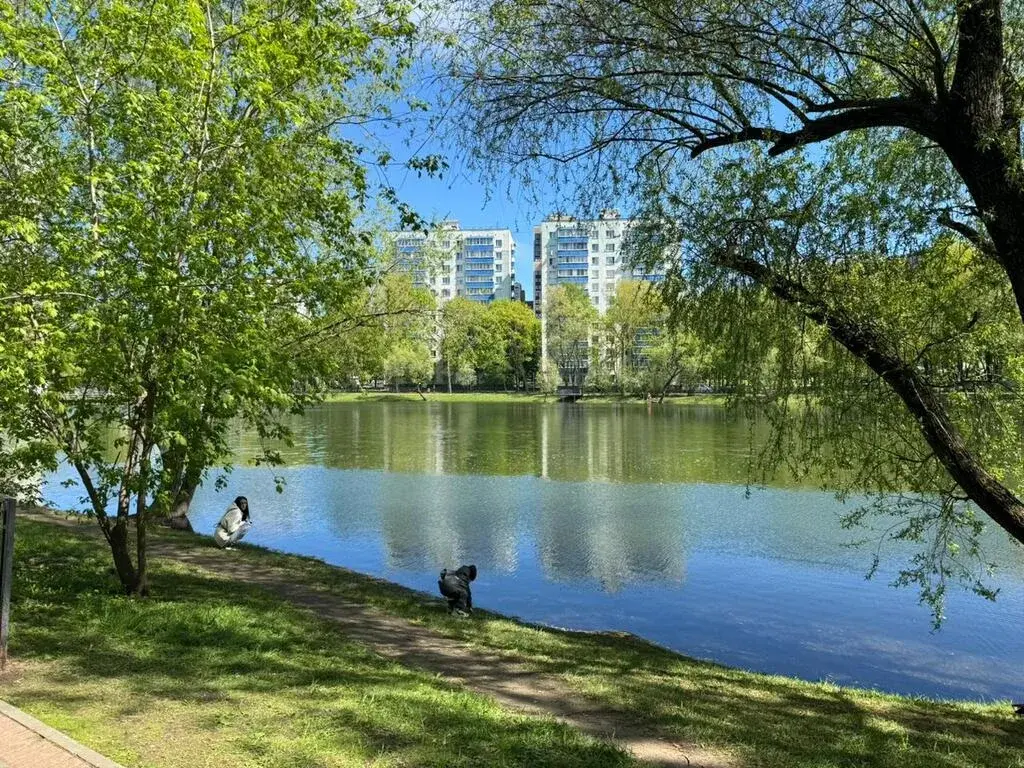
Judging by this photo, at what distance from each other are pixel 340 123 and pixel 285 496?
13.6m

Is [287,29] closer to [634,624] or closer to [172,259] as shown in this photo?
[172,259]

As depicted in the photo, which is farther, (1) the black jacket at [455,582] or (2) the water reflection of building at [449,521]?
(2) the water reflection of building at [449,521]

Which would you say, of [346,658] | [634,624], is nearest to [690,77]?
[346,658]

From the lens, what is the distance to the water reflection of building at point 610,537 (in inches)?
541

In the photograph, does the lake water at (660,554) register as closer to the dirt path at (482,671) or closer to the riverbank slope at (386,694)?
the riverbank slope at (386,694)

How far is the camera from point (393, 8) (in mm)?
8000

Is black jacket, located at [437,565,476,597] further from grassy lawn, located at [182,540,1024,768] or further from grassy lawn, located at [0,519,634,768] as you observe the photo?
grassy lawn, located at [0,519,634,768]

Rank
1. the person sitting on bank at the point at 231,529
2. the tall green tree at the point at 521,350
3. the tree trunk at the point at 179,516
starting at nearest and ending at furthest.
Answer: the person sitting on bank at the point at 231,529 < the tree trunk at the point at 179,516 < the tall green tree at the point at 521,350

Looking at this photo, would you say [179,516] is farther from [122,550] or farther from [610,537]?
[610,537]

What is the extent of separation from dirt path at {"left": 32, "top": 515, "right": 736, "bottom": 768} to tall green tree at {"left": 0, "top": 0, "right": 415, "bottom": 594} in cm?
217

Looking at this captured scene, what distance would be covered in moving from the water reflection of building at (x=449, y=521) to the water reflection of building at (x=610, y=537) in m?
0.87

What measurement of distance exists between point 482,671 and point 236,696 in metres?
2.26

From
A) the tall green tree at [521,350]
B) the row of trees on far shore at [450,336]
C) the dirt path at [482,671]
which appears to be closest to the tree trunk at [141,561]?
the dirt path at [482,671]

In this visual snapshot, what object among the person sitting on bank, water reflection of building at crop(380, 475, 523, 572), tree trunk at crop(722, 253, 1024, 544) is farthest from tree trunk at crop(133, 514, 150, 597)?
water reflection of building at crop(380, 475, 523, 572)
